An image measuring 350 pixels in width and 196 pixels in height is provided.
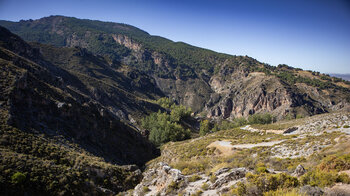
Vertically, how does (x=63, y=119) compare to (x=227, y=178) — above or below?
below

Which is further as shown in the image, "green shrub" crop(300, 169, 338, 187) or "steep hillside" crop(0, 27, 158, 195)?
"steep hillside" crop(0, 27, 158, 195)

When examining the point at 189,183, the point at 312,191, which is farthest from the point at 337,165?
the point at 189,183

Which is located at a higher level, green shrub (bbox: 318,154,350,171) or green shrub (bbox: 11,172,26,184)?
green shrub (bbox: 318,154,350,171)

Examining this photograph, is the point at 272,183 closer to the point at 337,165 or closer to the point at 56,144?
the point at 337,165

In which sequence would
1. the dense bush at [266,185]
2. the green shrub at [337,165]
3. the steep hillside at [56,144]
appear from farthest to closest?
the steep hillside at [56,144] < the green shrub at [337,165] < the dense bush at [266,185]

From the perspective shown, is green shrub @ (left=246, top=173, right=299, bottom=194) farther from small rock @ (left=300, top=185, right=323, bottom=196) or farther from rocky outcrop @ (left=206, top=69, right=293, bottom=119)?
rocky outcrop @ (left=206, top=69, right=293, bottom=119)

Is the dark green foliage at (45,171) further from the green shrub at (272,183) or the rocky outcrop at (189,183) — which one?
the green shrub at (272,183)

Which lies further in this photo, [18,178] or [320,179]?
[18,178]

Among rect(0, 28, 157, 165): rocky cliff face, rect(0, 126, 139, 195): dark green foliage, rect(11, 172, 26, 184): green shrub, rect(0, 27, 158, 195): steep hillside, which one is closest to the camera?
rect(11, 172, 26, 184): green shrub

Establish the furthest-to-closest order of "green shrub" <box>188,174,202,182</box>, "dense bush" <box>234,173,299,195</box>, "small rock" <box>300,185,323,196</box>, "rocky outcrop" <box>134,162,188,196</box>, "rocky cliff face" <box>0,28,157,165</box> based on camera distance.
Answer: "rocky cliff face" <box>0,28,157,165</box> < "green shrub" <box>188,174,202,182</box> < "rocky outcrop" <box>134,162,188,196</box> < "dense bush" <box>234,173,299,195</box> < "small rock" <box>300,185,323,196</box>

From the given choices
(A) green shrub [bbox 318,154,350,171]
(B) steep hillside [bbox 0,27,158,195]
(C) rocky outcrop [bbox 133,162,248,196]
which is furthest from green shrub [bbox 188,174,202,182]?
(B) steep hillside [bbox 0,27,158,195]

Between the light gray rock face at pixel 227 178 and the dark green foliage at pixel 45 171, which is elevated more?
the light gray rock face at pixel 227 178

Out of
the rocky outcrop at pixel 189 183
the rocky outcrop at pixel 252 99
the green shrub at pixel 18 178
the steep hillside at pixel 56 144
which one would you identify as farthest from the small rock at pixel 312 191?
the rocky outcrop at pixel 252 99

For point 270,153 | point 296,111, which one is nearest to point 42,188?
point 270,153
